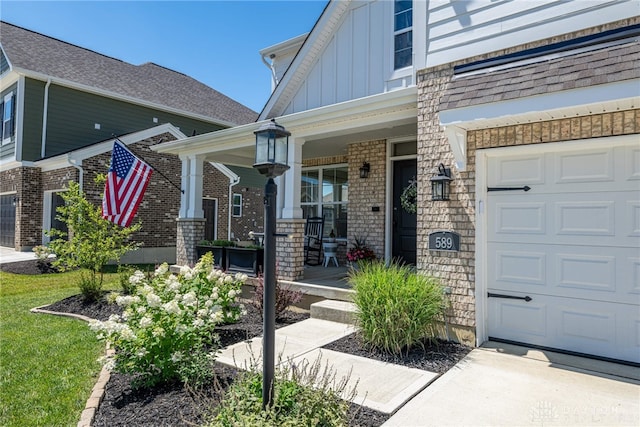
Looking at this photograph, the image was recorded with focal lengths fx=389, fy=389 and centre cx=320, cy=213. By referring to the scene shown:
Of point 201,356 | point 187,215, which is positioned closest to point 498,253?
point 201,356

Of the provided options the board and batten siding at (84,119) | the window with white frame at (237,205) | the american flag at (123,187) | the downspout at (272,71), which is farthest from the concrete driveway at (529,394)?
the board and batten siding at (84,119)

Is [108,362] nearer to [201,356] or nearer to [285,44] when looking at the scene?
[201,356]

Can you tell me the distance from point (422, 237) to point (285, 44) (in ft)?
22.8

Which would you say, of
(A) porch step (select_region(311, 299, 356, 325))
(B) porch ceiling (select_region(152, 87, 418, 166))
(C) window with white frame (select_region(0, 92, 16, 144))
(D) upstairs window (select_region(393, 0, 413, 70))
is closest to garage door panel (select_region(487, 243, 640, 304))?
(A) porch step (select_region(311, 299, 356, 325))

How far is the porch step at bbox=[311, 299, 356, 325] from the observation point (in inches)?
201

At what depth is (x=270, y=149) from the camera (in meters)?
2.61

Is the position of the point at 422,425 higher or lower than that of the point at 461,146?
lower

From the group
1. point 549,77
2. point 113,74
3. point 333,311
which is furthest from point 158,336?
point 113,74

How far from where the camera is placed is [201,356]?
3.37 m

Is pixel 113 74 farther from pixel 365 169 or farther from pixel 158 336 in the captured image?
pixel 158 336

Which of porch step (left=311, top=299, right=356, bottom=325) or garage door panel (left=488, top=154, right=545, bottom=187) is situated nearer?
garage door panel (left=488, top=154, right=545, bottom=187)

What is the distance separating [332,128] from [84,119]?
39.4ft

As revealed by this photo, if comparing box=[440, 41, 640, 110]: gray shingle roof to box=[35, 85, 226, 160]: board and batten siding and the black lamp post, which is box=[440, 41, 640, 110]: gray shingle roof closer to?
the black lamp post

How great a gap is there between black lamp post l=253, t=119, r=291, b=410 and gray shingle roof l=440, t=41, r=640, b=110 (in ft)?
7.60
